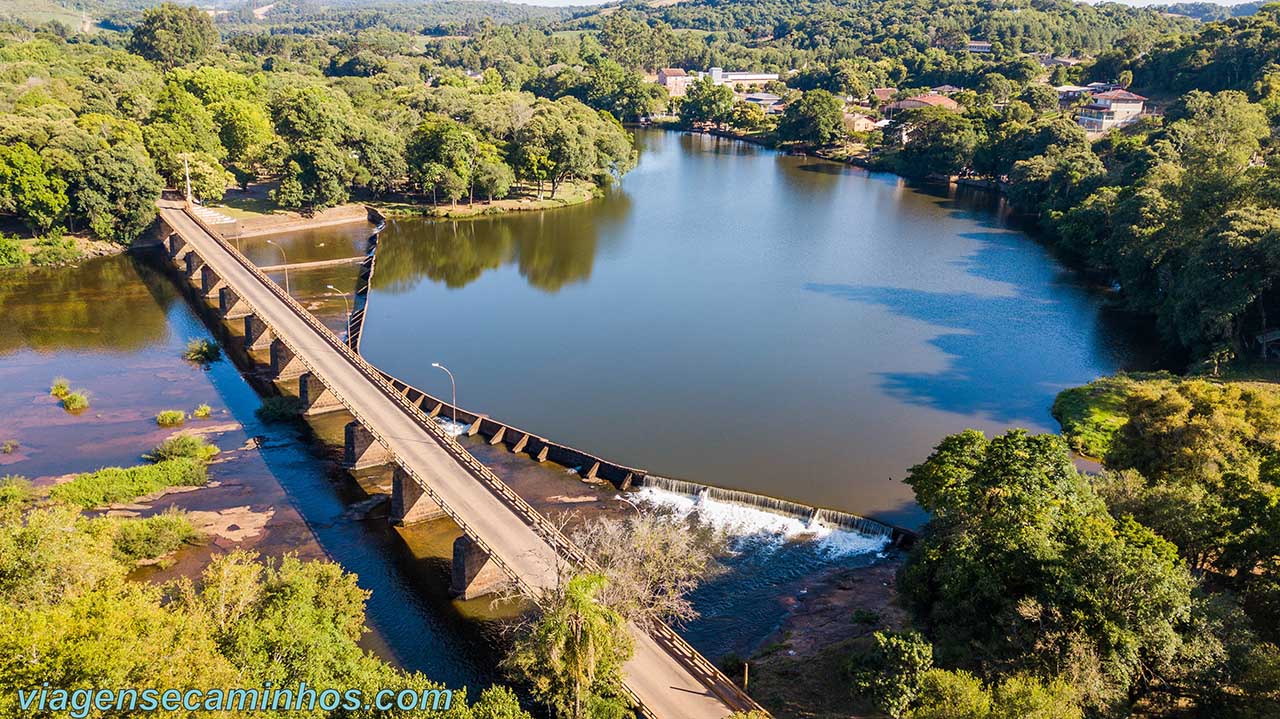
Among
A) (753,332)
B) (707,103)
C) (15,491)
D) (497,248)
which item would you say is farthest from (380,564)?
(707,103)

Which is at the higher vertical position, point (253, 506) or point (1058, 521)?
point (1058, 521)

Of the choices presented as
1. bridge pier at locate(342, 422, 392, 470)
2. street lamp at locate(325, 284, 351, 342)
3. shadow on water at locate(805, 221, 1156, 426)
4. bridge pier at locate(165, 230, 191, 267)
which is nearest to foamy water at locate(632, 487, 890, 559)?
bridge pier at locate(342, 422, 392, 470)

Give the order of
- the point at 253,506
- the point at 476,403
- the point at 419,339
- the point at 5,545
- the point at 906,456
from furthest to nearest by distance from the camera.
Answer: the point at 419,339, the point at 476,403, the point at 906,456, the point at 253,506, the point at 5,545

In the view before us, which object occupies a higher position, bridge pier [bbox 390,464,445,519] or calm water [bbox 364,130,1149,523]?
calm water [bbox 364,130,1149,523]

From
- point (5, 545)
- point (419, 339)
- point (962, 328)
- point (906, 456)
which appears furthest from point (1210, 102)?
point (5, 545)

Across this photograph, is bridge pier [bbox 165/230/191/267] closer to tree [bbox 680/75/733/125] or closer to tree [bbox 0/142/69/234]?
tree [bbox 0/142/69/234]

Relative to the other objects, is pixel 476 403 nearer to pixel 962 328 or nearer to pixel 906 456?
pixel 906 456

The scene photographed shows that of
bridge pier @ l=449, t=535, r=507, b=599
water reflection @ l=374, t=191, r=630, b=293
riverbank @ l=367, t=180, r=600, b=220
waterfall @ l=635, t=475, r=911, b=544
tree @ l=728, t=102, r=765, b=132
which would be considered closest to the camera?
bridge pier @ l=449, t=535, r=507, b=599

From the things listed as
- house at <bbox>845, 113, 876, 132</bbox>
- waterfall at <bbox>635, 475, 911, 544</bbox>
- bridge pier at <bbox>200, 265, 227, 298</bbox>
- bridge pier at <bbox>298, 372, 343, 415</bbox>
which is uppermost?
house at <bbox>845, 113, 876, 132</bbox>
